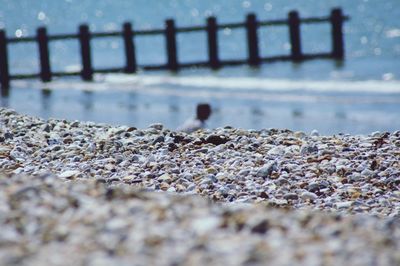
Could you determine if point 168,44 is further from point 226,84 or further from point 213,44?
point 226,84

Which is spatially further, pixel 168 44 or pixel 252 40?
pixel 252 40

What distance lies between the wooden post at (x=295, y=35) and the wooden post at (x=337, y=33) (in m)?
0.93

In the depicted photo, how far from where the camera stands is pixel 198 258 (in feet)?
9.83

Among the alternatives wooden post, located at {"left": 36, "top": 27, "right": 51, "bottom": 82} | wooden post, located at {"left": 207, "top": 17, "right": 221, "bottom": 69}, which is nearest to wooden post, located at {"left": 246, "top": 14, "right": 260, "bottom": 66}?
wooden post, located at {"left": 207, "top": 17, "right": 221, "bottom": 69}

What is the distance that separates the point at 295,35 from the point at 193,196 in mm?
14760

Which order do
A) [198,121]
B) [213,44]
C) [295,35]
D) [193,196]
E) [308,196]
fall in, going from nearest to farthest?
[193,196], [308,196], [198,121], [213,44], [295,35]

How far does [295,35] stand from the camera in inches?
803

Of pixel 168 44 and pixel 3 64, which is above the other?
pixel 168 44

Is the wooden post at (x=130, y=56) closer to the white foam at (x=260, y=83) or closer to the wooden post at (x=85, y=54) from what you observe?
the white foam at (x=260, y=83)

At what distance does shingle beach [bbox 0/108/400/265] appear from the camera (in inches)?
122

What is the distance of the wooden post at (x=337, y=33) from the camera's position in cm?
2056

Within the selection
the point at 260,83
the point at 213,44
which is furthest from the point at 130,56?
the point at 260,83

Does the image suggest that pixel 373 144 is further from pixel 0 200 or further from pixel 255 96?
pixel 255 96

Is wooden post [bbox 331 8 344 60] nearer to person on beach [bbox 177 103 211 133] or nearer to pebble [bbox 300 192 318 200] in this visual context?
person on beach [bbox 177 103 211 133]
